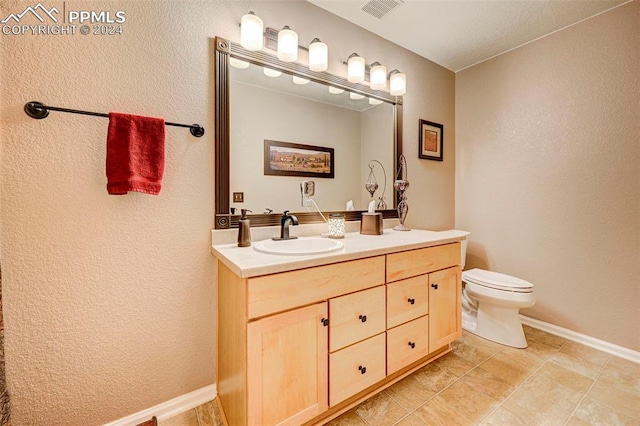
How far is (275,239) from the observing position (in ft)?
4.83

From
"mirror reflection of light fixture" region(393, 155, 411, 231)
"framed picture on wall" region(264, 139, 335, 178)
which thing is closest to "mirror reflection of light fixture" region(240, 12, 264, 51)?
"framed picture on wall" region(264, 139, 335, 178)

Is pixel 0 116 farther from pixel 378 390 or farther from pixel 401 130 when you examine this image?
pixel 401 130

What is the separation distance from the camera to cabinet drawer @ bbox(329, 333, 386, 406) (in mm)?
1183

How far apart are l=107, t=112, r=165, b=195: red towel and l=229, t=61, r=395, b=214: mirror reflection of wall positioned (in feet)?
1.20

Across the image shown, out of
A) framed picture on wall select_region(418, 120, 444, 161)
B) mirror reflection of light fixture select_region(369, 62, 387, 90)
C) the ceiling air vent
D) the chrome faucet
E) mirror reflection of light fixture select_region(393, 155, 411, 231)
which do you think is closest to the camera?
the chrome faucet

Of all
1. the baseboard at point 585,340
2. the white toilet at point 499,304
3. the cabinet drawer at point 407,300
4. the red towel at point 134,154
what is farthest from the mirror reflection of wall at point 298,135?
the baseboard at point 585,340

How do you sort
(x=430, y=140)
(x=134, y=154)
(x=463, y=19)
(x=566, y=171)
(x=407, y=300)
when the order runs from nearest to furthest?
1. (x=134, y=154)
2. (x=407, y=300)
3. (x=463, y=19)
4. (x=566, y=171)
5. (x=430, y=140)

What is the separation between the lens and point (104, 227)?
1162 mm

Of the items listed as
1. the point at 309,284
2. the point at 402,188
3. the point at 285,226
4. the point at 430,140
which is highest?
the point at 430,140

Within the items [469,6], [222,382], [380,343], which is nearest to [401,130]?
[469,6]

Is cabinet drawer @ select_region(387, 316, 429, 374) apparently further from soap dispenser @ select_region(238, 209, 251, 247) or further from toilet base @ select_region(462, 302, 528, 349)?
soap dispenser @ select_region(238, 209, 251, 247)

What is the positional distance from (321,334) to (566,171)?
2216mm

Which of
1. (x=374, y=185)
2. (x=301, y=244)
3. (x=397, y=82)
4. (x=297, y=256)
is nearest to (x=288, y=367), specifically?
(x=297, y=256)

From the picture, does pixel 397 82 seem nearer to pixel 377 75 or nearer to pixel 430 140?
pixel 377 75
